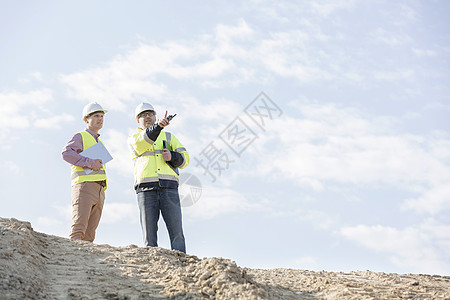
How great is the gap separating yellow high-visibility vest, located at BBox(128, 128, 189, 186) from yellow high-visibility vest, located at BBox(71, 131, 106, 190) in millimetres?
518

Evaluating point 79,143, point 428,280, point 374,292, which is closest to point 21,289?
point 79,143

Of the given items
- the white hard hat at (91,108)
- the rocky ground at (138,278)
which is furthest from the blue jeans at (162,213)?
the white hard hat at (91,108)

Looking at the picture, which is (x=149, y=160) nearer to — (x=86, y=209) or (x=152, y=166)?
(x=152, y=166)

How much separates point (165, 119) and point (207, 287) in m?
2.73

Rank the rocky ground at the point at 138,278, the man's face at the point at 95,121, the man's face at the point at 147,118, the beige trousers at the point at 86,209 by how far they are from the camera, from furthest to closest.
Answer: the man's face at the point at 95,121
the man's face at the point at 147,118
the beige trousers at the point at 86,209
the rocky ground at the point at 138,278

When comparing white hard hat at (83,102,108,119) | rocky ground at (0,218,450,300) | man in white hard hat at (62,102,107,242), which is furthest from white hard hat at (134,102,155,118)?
rocky ground at (0,218,450,300)

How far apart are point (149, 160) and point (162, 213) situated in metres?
0.82

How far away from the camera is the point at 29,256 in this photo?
621cm

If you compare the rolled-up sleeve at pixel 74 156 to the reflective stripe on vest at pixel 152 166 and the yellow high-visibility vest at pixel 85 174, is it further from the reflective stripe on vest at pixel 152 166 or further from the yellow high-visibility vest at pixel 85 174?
the reflective stripe on vest at pixel 152 166

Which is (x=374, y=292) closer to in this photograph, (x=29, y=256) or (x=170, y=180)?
(x=170, y=180)

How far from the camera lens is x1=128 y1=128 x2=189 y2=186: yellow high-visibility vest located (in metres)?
7.86

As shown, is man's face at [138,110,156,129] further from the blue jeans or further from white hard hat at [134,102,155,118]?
the blue jeans

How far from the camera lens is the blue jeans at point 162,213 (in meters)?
7.71

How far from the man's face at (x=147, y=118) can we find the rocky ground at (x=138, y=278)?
195 centimetres
